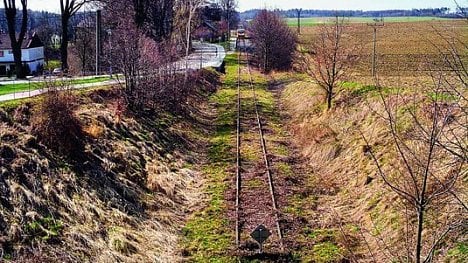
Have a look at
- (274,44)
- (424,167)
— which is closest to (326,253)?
(424,167)

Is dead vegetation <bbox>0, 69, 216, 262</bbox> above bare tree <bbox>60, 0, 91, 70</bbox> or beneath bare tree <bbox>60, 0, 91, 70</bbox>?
beneath

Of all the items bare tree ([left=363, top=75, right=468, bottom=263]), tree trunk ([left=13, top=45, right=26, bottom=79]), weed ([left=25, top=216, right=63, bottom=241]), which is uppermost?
tree trunk ([left=13, top=45, right=26, bottom=79])

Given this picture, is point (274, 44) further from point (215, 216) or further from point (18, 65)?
point (215, 216)

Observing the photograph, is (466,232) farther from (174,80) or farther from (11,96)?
(174,80)

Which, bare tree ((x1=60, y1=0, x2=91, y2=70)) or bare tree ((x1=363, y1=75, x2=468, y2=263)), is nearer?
bare tree ((x1=363, y1=75, x2=468, y2=263))

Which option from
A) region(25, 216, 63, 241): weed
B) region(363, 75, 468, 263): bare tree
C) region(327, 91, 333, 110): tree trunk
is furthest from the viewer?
region(327, 91, 333, 110): tree trunk

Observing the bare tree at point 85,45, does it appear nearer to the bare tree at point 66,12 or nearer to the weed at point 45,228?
the bare tree at point 66,12

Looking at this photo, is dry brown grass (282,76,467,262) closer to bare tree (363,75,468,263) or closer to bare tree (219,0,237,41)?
bare tree (363,75,468,263)

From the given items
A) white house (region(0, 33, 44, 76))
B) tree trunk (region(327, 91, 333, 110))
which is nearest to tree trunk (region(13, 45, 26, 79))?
tree trunk (region(327, 91, 333, 110))
